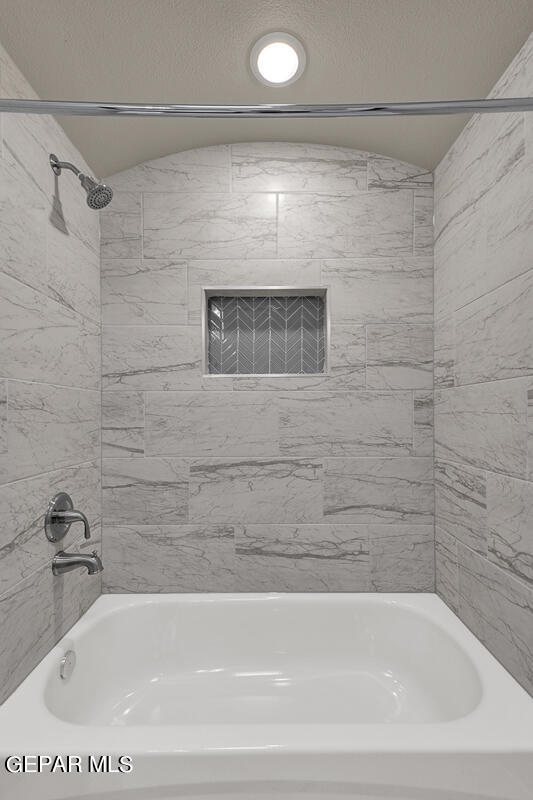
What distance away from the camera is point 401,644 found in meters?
1.84

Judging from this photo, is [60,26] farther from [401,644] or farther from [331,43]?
[401,644]

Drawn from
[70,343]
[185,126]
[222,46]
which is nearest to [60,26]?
[222,46]

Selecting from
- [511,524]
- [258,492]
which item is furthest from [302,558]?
[511,524]

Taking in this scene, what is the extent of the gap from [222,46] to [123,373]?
3.93ft

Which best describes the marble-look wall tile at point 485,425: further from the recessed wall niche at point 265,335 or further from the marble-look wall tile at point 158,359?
the marble-look wall tile at point 158,359

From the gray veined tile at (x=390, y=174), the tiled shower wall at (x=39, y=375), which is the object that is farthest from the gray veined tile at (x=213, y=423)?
the gray veined tile at (x=390, y=174)

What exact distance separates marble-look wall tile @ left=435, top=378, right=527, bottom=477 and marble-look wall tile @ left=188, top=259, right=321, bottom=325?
0.73 m

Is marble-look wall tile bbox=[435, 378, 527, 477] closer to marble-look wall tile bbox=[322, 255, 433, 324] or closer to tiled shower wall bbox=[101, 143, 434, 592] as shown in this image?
tiled shower wall bbox=[101, 143, 434, 592]

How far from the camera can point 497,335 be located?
4.87 ft

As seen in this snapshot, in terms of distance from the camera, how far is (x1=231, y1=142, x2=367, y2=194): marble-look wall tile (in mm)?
2008

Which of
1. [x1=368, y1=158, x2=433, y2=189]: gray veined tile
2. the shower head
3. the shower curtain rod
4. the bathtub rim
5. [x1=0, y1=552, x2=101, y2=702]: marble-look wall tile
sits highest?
[x1=368, y1=158, x2=433, y2=189]: gray veined tile

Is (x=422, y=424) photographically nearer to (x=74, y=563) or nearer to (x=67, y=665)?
(x=74, y=563)

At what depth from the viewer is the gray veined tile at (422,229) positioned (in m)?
2.01

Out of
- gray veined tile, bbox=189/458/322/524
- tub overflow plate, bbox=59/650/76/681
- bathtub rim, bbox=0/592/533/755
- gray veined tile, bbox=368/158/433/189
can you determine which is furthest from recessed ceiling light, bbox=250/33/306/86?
tub overflow plate, bbox=59/650/76/681
